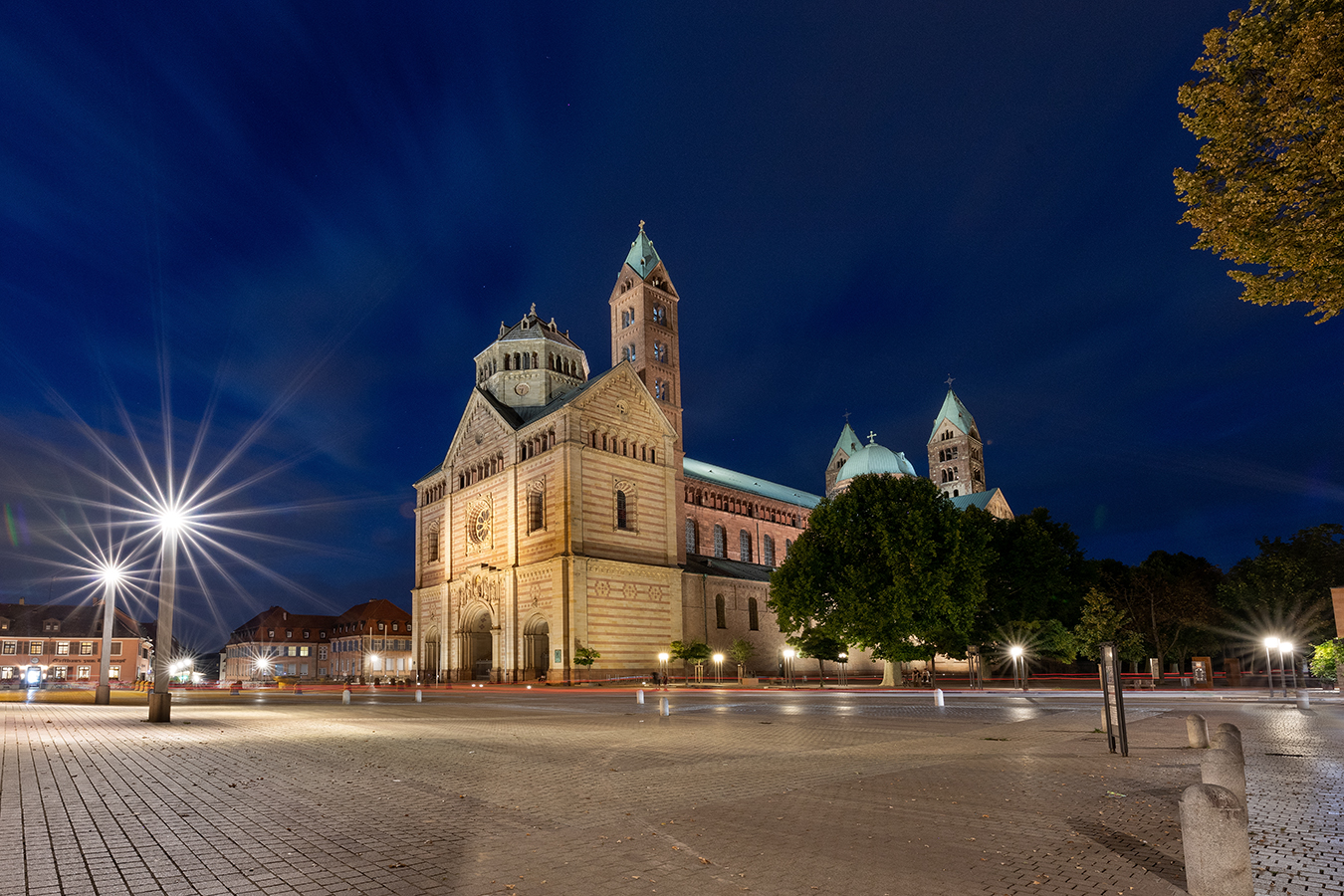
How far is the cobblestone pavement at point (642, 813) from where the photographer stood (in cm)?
691

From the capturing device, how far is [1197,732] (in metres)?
15.8

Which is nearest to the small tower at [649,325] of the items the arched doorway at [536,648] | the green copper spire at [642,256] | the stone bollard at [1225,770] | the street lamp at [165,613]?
the green copper spire at [642,256]

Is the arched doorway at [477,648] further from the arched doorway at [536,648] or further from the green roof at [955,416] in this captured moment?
the green roof at [955,416]

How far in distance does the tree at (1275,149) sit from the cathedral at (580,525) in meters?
46.3

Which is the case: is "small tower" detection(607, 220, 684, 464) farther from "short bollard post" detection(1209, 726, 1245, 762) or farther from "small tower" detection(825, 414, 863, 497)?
"short bollard post" detection(1209, 726, 1245, 762)

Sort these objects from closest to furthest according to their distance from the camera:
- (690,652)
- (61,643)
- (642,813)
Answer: (642,813) → (690,652) → (61,643)

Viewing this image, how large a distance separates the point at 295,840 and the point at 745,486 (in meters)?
78.9

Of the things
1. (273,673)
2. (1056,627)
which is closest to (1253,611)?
(1056,627)

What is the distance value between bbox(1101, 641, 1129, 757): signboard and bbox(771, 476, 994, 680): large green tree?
3043 centimetres

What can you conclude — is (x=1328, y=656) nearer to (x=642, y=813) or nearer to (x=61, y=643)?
(x=642, y=813)

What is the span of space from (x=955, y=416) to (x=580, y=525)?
72197 mm

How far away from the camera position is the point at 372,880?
22.2ft

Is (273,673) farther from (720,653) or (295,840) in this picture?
(295,840)

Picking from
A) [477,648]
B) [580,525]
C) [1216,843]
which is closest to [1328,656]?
[1216,843]
